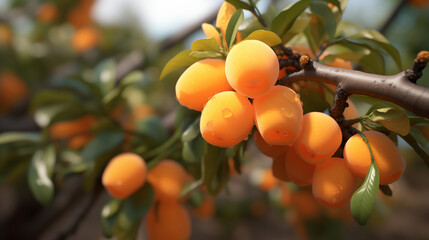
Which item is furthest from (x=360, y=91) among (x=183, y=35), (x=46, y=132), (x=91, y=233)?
(x=91, y=233)

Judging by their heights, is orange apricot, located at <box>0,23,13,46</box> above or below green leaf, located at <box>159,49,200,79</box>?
below

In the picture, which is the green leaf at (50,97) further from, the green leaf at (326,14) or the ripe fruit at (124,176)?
the green leaf at (326,14)

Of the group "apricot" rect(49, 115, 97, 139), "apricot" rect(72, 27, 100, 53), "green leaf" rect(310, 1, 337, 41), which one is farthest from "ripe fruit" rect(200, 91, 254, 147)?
"apricot" rect(72, 27, 100, 53)

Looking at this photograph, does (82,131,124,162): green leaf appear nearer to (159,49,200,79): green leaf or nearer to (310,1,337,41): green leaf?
(159,49,200,79): green leaf

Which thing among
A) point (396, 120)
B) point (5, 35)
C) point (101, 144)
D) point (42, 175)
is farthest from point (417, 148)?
point (5, 35)

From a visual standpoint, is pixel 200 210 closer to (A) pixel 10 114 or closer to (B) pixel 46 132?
(B) pixel 46 132
